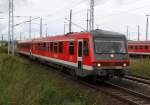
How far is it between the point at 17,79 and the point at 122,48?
680cm

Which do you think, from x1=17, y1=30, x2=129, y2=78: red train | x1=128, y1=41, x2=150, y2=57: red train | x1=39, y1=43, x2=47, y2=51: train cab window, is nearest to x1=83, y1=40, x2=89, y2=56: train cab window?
x1=17, y1=30, x2=129, y2=78: red train

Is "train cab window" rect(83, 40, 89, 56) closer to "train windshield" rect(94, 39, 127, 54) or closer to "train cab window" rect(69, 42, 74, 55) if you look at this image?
"train windshield" rect(94, 39, 127, 54)

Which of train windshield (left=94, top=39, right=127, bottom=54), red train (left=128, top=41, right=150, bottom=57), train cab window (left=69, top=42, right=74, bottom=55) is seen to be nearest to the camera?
train windshield (left=94, top=39, right=127, bottom=54)

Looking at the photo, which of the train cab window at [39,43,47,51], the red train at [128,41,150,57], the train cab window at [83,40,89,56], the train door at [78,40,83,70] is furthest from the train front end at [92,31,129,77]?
the red train at [128,41,150,57]

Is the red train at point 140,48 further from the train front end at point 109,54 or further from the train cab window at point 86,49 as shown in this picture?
the train cab window at point 86,49

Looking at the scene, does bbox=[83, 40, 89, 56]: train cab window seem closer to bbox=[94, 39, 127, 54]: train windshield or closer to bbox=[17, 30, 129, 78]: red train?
bbox=[17, 30, 129, 78]: red train

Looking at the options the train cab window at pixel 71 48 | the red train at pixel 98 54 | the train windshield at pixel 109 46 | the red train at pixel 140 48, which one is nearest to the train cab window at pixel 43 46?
the train cab window at pixel 71 48

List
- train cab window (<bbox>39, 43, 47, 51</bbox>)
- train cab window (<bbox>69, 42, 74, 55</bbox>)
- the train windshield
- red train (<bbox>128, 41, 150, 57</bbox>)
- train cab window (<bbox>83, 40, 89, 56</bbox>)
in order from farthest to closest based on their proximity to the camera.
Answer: red train (<bbox>128, 41, 150, 57</bbox>), train cab window (<bbox>39, 43, 47, 51</bbox>), train cab window (<bbox>69, 42, 74, 55</bbox>), train cab window (<bbox>83, 40, 89, 56</bbox>), the train windshield

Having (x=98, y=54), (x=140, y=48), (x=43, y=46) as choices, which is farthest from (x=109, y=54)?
(x=140, y=48)

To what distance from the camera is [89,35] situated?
18.0m

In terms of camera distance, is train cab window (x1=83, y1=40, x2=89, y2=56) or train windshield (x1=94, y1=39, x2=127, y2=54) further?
train cab window (x1=83, y1=40, x2=89, y2=56)

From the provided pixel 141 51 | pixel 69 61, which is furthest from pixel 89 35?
pixel 141 51

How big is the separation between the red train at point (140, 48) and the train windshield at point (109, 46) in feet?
113

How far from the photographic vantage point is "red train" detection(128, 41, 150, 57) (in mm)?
52375
